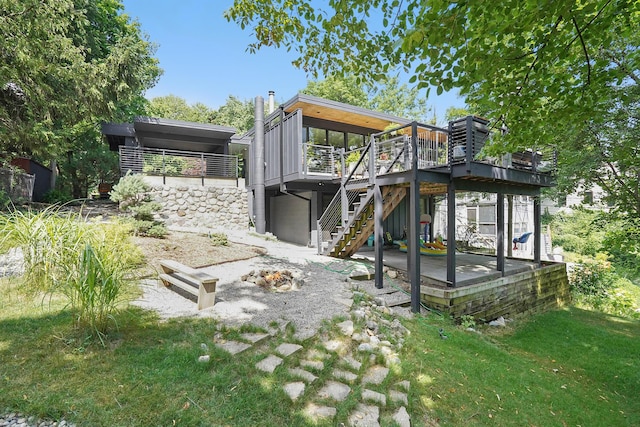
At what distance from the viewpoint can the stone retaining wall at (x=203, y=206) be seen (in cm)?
1230

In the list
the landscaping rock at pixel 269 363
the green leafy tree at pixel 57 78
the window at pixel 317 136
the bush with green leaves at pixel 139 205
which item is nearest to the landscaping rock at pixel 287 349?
the landscaping rock at pixel 269 363

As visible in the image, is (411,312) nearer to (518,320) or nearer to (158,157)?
(518,320)

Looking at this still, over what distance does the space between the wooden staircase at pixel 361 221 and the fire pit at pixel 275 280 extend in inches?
96.4

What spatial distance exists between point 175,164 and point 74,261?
37.4 ft

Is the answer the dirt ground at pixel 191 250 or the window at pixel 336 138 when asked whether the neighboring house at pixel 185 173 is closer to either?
the dirt ground at pixel 191 250

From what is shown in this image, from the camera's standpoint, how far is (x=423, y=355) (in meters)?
3.97

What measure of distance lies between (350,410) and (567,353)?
5.09 m

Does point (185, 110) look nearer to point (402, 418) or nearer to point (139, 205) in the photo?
point (139, 205)

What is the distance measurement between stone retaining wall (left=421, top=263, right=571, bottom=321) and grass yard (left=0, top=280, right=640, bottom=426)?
107cm

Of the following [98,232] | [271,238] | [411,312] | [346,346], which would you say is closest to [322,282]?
[411,312]

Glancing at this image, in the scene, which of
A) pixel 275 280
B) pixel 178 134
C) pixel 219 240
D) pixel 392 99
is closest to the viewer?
pixel 275 280

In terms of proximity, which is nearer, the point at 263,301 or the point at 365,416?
the point at 365,416

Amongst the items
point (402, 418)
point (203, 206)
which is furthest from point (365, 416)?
point (203, 206)

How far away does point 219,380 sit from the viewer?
2.69 metres
